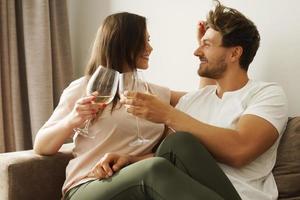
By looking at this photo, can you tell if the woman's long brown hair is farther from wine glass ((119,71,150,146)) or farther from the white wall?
the white wall

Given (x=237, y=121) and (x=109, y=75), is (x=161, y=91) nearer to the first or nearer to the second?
(x=237, y=121)

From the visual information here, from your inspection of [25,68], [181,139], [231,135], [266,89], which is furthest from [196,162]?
[25,68]

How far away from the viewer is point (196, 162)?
1.38m

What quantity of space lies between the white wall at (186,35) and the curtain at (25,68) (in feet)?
0.74

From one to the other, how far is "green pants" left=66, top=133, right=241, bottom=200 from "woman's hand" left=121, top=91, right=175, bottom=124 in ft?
0.39

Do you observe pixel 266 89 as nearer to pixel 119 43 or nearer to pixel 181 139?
pixel 181 139

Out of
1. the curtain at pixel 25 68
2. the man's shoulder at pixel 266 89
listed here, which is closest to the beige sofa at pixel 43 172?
A: the man's shoulder at pixel 266 89

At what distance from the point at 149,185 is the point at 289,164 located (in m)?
0.56

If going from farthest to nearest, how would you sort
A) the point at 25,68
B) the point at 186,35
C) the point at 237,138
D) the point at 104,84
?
the point at 25,68
the point at 186,35
the point at 237,138
the point at 104,84

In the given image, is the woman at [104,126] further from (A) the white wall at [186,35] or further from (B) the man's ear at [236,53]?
(A) the white wall at [186,35]

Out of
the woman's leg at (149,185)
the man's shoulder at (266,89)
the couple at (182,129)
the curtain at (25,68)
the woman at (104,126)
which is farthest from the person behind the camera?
the curtain at (25,68)

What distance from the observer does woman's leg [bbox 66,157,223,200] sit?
1226mm

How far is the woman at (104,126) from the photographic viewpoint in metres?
1.46

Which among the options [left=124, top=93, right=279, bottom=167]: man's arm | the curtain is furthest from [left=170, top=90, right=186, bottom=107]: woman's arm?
the curtain
